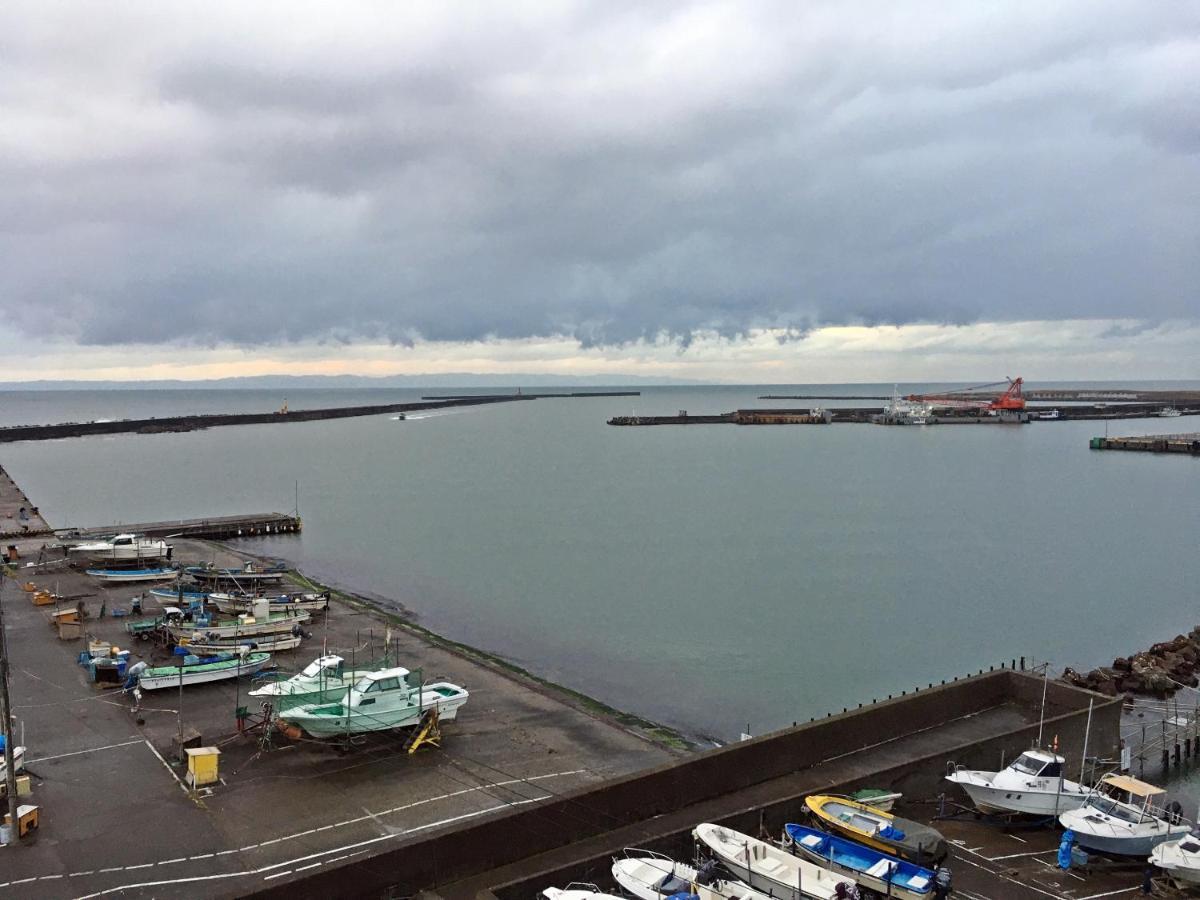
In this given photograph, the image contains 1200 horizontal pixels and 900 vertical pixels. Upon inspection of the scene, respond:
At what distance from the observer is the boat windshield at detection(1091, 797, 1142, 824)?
16.7m

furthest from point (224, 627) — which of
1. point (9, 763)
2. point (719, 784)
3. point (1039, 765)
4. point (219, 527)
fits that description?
point (219, 527)

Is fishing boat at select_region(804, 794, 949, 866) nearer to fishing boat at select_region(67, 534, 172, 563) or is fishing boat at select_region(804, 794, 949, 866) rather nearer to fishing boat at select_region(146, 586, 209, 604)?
fishing boat at select_region(146, 586, 209, 604)

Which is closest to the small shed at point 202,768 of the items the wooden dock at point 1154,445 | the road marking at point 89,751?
the road marking at point 89,751

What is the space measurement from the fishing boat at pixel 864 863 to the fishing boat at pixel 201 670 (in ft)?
54.9

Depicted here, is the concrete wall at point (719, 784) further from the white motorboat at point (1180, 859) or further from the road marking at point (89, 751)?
the road marking at point (89, 751)

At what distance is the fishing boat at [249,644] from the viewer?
2900 centimetres

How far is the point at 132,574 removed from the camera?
138 feet

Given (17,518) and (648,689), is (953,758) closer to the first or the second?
(648,689)

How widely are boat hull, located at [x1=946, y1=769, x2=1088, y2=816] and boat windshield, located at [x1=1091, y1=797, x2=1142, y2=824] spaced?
393 millimetres

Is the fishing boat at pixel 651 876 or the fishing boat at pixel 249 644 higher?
the fishing boat at pixel 651 876

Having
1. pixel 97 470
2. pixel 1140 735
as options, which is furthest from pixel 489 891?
pixel 97 470

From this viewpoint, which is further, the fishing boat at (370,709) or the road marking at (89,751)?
the fishing boat at (370,709)

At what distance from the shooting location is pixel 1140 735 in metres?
26.8

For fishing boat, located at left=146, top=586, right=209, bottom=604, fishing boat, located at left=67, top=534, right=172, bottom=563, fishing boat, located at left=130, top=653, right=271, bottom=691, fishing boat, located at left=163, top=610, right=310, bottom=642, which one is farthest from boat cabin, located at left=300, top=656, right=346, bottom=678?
fishing boat, located at left=67, top=534, right=172, bottom=563
